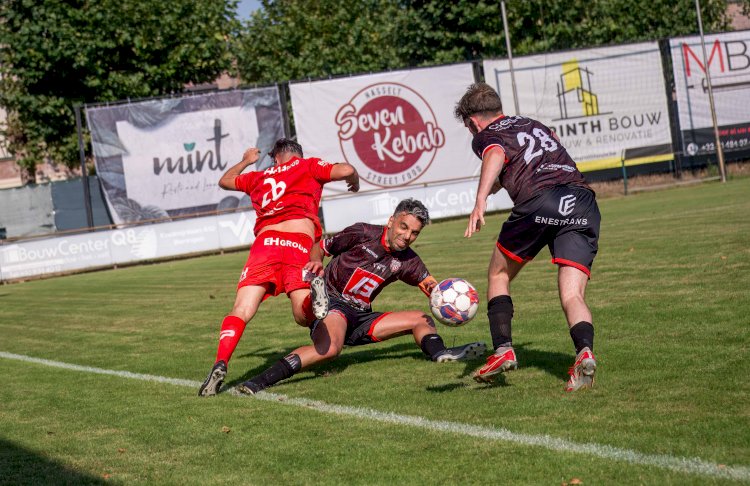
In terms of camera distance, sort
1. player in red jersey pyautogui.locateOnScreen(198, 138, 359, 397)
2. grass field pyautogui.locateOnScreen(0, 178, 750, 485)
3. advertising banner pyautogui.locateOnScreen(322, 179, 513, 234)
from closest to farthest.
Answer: grass field pyautogui.locateOnScreen(0, 178, 750, 485) → player in red jersey pyautogui.locateOnScreen(198, 138, 359, 397) → advertising banner pyautogui.locateOnScreen(322, 179, 513, 234)

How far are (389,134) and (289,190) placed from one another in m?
28.1

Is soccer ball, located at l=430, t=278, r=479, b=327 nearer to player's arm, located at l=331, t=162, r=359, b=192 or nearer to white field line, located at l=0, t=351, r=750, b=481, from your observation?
player's arm, located at l=331, t=162, r=359, b=192

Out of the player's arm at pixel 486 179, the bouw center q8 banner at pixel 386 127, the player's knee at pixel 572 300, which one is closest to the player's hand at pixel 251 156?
the player's arm at pixel 486 179

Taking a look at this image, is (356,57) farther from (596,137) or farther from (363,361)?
(363,361)

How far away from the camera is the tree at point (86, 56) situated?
4122 cm

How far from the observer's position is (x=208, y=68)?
46000mm

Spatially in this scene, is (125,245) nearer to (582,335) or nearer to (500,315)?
(500,315)

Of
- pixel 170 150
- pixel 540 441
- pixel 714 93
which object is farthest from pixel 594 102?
pixel 540 441

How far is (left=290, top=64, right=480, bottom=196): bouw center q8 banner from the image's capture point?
35312mm

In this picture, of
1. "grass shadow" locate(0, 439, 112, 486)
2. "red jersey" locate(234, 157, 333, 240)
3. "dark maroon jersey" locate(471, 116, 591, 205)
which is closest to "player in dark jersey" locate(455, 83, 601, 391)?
"dark maroon jersey" locate(471, 116, 591, 205)

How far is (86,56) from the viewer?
136ft

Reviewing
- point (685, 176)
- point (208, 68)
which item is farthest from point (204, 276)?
point (208, 68)

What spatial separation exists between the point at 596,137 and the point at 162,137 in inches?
644

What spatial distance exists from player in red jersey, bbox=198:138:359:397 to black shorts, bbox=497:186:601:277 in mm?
1587
